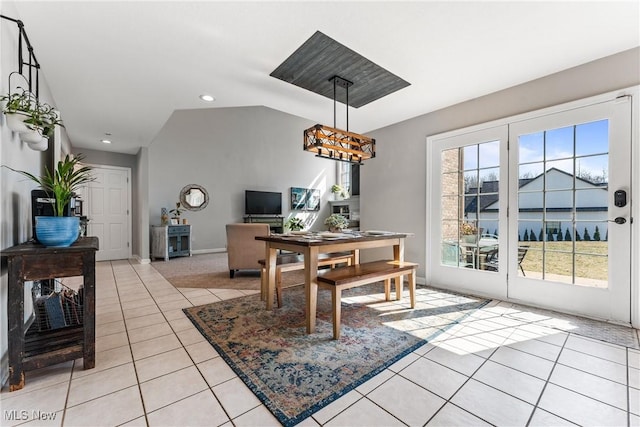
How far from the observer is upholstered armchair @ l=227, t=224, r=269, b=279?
4.20 metres

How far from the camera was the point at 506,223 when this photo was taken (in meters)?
3.06

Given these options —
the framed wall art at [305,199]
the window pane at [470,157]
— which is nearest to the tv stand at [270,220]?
the framed wall art at [305,199]

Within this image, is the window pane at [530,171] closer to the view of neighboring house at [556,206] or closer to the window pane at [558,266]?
the view of neighboring house at [556,206]

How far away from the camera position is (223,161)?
23.3ft

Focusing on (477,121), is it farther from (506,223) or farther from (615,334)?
(615,334)

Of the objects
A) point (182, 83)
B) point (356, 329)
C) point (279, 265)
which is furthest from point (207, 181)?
point (356, 329)

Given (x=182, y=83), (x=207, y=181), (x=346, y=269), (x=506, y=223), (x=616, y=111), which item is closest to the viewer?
(x=616, y=111)

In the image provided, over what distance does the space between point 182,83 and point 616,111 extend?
4031mm

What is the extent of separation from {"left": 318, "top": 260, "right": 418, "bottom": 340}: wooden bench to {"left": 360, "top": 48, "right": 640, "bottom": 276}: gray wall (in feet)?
3.61

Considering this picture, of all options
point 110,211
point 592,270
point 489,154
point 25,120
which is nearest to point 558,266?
point 592,270

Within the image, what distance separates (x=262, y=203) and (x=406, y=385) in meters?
6.42

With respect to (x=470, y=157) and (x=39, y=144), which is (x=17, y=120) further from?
(x=470, y=157)

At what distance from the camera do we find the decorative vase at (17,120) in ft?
5.29

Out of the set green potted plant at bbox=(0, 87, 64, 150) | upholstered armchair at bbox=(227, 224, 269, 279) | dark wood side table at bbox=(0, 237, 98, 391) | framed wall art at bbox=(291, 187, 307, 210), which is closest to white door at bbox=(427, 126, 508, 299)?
upholstered armchair at bbox=(227, 224, 269, 279)
